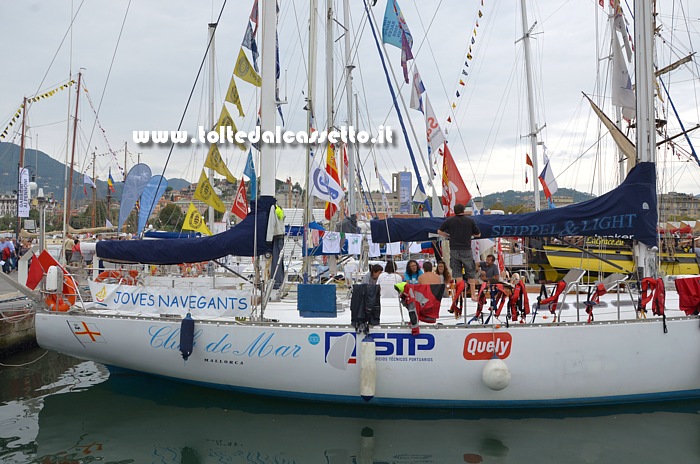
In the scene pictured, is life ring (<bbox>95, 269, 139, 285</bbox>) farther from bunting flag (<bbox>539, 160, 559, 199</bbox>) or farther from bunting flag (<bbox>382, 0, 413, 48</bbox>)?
bunting flag (<bbox>539, 160, 559, 199</bbox>)

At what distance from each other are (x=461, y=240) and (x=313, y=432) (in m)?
3.48

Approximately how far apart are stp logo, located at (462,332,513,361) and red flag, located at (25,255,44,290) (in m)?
6.99

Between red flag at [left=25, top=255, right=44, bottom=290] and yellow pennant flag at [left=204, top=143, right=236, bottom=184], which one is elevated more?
yellow pennant flag at [left=204, top=143, right=236, bottom=184]

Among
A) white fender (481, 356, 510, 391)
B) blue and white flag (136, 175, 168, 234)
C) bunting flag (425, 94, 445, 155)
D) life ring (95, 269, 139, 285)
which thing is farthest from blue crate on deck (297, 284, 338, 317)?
blue and white flag (136, 175, 168, 234)

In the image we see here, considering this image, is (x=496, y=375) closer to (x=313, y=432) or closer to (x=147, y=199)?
(x=313, y=432)

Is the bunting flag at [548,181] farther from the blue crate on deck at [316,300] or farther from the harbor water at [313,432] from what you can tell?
the blue crate on deck at [316,300]

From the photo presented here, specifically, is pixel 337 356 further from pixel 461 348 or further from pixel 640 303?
pixel 640 303

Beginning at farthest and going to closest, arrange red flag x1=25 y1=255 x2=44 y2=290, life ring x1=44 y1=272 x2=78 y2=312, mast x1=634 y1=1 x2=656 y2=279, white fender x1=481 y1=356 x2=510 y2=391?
1. red flag x1=25 y1=255 x2=44 y2=290
2. life ring x1=44 y1=272 x2=78 y2=312
3. mast x1=634 y1=1 x2=656 y2=279
4. white fender x1=481 y1=356 x2=510 y2=391

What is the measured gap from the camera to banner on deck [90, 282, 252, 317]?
8.28 meters

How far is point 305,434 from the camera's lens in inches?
288

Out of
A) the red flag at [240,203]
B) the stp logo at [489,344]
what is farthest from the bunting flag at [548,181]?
the stp logo at [489,344]

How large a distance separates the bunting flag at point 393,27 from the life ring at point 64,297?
24.1 ft

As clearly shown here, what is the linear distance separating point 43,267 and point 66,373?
2994 mm

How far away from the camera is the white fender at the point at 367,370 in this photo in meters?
7.38
